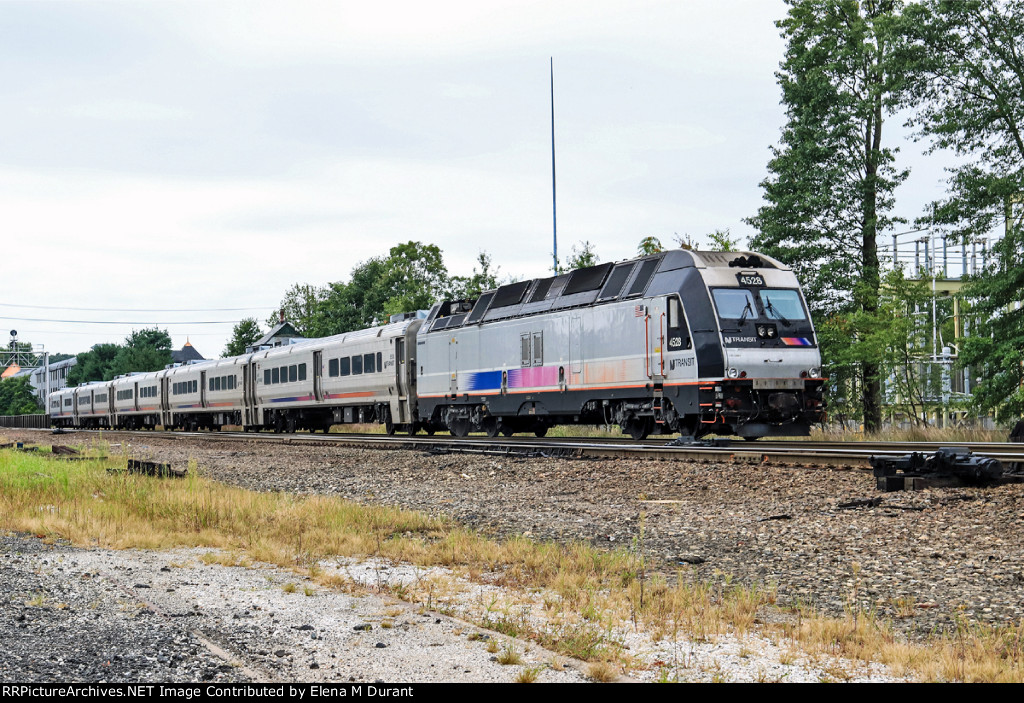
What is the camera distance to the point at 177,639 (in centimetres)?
532

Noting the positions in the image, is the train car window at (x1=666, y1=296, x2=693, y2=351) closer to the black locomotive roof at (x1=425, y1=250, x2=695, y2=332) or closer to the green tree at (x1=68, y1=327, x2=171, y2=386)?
the black locomotive roof at (x1=425, y1=250, x2=695, y2=332)

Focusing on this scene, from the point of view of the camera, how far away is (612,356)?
1975cm

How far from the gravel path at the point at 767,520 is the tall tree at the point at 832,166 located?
41.4 ft

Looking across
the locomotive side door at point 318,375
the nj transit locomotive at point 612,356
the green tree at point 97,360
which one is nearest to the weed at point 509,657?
the nj transit locomotive at point 612,356

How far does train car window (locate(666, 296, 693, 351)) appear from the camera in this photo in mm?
17891

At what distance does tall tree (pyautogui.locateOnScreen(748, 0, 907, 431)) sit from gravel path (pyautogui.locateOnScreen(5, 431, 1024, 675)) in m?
12.6

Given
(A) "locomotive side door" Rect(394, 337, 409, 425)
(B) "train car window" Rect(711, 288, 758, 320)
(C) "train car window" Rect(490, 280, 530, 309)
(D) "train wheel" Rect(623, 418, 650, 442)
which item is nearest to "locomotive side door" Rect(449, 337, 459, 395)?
(C) "train car window" Rect(490, 280, 530, 309)

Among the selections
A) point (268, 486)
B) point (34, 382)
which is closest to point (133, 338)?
point (34, 382)

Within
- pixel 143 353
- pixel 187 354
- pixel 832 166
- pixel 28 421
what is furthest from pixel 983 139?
pixel 187 354

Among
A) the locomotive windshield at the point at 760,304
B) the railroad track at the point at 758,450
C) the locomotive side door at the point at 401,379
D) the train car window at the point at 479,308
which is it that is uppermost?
the train car window at the point at 479,308

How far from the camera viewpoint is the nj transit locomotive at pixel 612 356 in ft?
57.6

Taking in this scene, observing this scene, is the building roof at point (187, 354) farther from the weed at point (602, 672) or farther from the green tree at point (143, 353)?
the weed at point (602, 672)

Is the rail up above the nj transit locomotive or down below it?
below

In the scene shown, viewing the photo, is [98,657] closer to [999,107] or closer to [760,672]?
[760,672]
